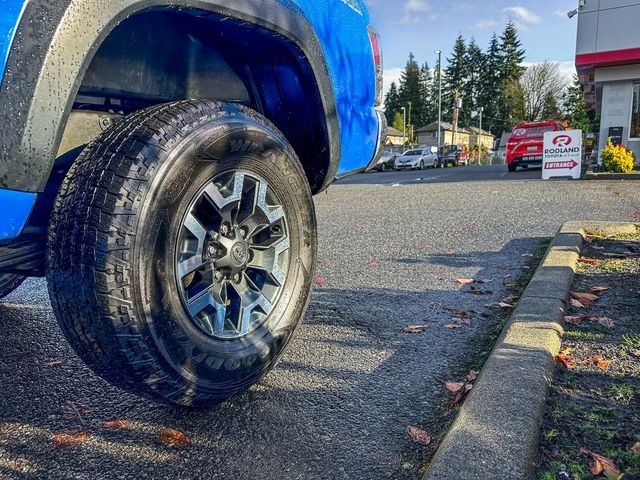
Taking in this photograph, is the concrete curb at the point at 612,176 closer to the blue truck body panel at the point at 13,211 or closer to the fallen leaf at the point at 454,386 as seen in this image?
the fallen leaf at the point at 454,386

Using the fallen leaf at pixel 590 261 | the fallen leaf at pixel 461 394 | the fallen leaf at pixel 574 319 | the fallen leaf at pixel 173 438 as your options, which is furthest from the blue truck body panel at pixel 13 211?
the fallen leaf at pixel 590 261

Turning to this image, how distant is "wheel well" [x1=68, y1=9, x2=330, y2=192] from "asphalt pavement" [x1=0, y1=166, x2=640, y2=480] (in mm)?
990

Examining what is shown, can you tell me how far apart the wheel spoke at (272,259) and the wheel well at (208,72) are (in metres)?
0.66

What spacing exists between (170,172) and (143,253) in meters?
0.28

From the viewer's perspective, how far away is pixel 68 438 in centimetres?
176

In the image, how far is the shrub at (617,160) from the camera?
499 inches

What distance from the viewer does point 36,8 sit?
1298 mm

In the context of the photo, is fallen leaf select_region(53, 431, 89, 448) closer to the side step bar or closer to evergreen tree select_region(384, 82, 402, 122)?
the side step bar

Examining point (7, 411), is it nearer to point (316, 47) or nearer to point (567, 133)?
point (316, 47)

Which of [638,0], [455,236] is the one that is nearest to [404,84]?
[638,0]

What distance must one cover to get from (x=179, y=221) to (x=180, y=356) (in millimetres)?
460

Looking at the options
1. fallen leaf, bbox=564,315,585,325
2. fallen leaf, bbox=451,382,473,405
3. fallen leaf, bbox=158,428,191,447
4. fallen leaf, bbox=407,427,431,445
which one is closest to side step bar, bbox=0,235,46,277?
fallen leaf, bbox=158,428,191,447

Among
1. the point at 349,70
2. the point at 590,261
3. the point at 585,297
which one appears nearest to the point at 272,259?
the point at 349,70

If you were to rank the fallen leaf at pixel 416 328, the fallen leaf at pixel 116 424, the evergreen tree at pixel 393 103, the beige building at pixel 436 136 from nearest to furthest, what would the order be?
the fallen leaf at pixel 116 424 → the fallen leaf at pixel 416 328 → the beige building at pixel 436 136 → the evergreen tree at pixel 393 103
